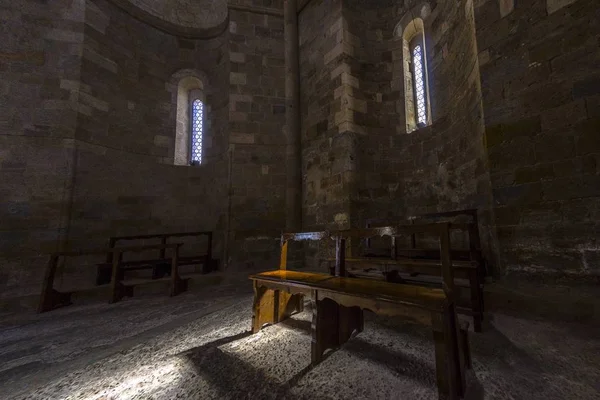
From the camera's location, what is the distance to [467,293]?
3.04m

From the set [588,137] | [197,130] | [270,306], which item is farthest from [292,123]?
[588,137]

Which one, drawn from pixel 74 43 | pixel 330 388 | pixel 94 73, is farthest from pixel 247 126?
pixel 330 388

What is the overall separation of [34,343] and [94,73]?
20.7 feet

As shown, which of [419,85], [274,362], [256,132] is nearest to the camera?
[274,362]

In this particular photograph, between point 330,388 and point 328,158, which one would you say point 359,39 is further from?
point 330,388

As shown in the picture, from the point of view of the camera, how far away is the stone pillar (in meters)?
6.52

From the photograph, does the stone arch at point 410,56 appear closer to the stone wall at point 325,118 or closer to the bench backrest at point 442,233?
the stone wall at point 325,118

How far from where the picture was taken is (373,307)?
178 centimetres

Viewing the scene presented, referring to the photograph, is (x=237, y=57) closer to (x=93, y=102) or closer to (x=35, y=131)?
(x=93, y=102)

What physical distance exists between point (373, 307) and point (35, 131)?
765cm

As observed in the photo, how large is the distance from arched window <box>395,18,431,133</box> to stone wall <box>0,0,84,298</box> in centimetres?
758

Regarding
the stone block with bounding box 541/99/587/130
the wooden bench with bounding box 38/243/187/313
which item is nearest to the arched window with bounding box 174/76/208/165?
the wooden bench with bounding box 38/243/187/313

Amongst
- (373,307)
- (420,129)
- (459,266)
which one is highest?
(420,129)

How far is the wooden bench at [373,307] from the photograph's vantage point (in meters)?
1.52
